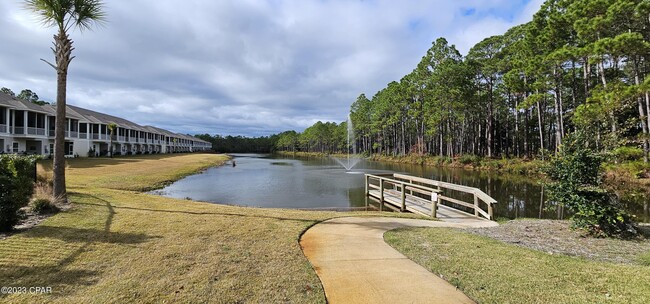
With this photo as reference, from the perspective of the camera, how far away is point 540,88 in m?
26.7

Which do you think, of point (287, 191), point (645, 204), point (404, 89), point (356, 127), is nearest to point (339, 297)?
point (287, 191)

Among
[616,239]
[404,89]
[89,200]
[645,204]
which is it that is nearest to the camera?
[616,239]

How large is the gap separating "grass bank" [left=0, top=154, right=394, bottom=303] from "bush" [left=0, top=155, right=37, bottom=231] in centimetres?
48

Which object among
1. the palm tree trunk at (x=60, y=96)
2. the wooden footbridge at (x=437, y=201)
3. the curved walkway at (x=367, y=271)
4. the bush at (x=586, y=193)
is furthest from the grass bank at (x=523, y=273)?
the palm tree trunk at (x=60, y=96)

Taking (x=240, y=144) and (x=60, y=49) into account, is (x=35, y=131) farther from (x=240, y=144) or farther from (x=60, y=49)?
(x=240, y=144)

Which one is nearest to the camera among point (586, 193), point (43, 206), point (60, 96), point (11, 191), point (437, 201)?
point (11, 191)

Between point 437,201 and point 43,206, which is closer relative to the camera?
point 43,206

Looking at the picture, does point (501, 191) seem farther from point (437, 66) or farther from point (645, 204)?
point (437, 66)

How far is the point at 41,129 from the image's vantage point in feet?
101

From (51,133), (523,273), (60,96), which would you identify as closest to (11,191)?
(60,96)

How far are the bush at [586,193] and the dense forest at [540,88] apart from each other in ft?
2.75

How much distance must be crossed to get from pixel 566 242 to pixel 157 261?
7.97m

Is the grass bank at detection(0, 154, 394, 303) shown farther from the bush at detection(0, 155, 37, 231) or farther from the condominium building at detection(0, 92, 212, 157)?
the condominium building at detection(0, 92, 212, 157)

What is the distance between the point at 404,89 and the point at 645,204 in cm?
3902
